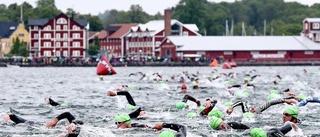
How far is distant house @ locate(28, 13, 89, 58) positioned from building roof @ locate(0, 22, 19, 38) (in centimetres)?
2037

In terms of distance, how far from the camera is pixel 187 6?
19600cm

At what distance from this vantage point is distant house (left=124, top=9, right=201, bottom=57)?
159875 mm

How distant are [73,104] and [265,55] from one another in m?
108

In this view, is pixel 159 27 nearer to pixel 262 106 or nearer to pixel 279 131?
pixel 262 106

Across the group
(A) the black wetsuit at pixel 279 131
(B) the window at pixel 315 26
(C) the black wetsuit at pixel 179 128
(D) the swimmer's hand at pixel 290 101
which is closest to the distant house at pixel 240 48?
(B) the window at pixel 315 26

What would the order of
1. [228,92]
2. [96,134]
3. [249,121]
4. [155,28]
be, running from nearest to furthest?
[96,134]
[249,121]
[228,92]
[155,28]

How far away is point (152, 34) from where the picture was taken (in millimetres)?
161500

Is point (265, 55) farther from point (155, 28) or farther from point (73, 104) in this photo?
point (73, 104)

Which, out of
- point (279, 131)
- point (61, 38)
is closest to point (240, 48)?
point (61, 38)

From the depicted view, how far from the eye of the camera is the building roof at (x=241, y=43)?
14375cm

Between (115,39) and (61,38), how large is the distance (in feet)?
63.9

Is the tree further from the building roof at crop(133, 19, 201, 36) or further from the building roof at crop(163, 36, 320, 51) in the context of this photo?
the building roof at crop(163, 36, 320, 51)

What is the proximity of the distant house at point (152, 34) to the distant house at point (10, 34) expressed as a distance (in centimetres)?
2313

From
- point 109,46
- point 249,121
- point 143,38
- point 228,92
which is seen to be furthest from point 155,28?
point 249,121
